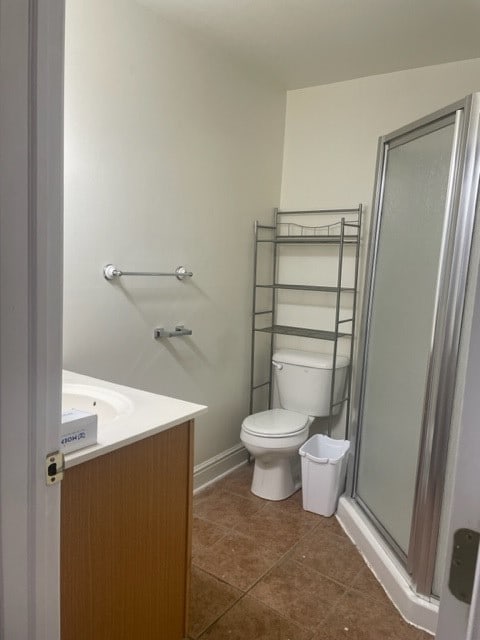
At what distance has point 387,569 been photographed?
6.48 feet

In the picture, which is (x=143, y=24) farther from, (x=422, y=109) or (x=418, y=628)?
(x=418, y=628)

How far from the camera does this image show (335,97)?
113 inches

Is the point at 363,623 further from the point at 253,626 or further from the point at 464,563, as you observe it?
the point at 464,563

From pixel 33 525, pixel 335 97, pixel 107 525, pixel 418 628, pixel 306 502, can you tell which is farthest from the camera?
pixel 335 97

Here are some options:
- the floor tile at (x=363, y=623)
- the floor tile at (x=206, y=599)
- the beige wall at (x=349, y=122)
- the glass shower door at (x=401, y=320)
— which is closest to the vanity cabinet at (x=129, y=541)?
the floor tile at (x=206, y=599)

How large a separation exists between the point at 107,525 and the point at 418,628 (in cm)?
129

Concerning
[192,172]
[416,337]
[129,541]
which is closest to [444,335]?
[416,337]

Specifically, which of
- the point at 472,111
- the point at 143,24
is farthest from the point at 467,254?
the point at 143,24

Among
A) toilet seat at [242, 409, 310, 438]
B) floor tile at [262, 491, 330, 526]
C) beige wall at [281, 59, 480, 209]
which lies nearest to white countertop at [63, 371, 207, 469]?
toilet seat at [242, 409, 310, 438]

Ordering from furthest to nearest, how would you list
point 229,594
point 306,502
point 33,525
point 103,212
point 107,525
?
point 306,502 → point 103,212 → point 229,594 → point 107,525 → point 33,525

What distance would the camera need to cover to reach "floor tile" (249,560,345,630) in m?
1.82

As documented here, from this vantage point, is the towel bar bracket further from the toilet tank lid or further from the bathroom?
the toilet tank lid

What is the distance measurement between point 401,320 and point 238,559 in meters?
1.29

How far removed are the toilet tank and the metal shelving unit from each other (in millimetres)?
42
